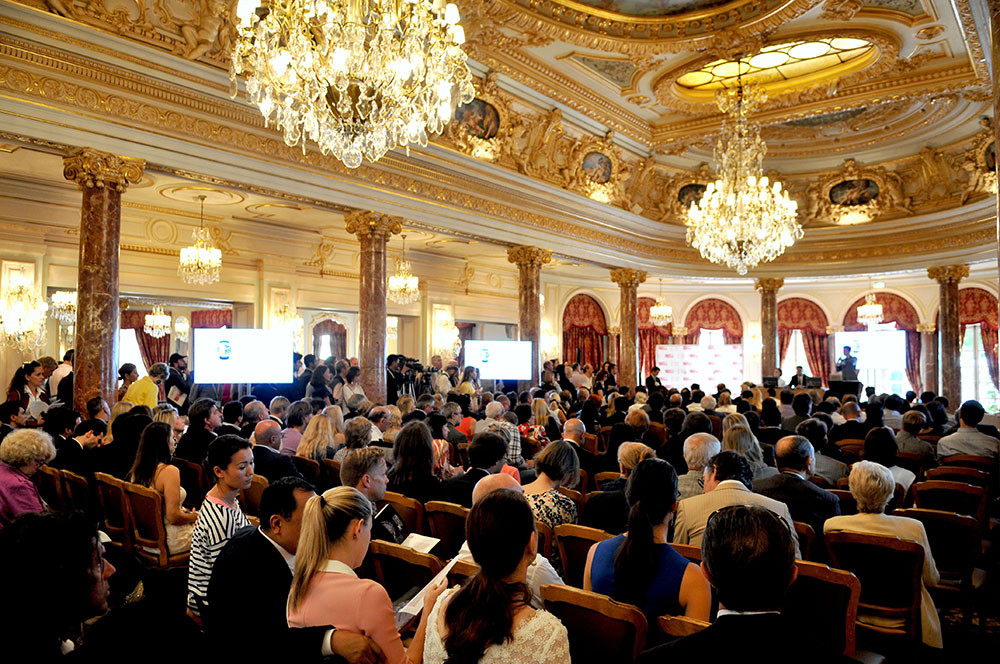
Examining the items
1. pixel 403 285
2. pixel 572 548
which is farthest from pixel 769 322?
pixel 572 548

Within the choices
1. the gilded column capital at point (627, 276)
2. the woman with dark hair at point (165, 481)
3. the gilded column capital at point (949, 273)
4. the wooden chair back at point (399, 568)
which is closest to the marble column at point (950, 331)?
the gilded column capital at point (949, 273)

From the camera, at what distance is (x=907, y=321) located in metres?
19.4

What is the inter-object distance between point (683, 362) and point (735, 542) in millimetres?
20064

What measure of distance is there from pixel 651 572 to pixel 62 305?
10834 mm

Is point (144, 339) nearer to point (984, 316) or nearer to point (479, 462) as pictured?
point (479, 462)

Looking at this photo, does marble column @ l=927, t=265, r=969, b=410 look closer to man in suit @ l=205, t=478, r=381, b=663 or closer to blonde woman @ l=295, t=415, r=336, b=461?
blonde woman @ l=295, t=415, r=336, b=461

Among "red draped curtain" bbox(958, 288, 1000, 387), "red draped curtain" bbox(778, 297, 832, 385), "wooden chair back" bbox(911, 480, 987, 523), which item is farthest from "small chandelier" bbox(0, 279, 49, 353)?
"red draped curtain" bbox(958, 288, 1000, 387)

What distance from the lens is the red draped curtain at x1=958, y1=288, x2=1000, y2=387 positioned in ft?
58.3

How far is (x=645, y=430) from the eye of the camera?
672 cm

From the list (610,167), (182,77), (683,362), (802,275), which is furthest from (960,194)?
(182,77)

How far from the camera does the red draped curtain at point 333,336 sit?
15027 mm

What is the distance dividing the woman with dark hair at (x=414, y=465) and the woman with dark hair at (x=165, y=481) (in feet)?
4.05

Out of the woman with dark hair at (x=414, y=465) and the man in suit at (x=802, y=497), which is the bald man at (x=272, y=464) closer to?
the woman with dark hair at (x=414, y=465)

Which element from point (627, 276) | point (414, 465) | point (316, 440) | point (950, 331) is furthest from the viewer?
point (627, 276)
